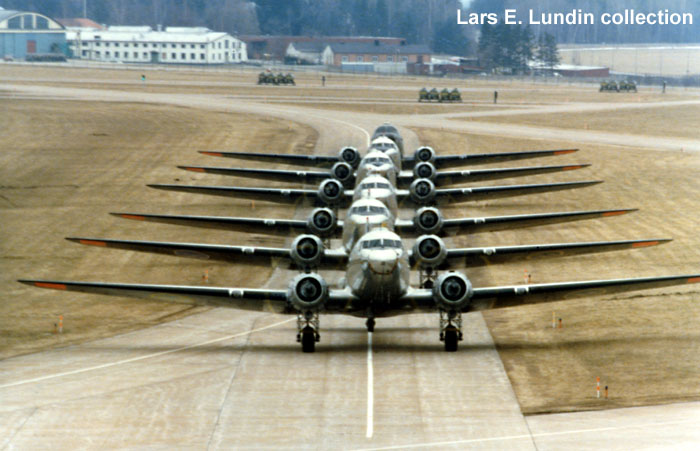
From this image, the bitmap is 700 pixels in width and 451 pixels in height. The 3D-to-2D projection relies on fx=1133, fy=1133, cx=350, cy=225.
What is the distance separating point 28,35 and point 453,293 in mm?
129754

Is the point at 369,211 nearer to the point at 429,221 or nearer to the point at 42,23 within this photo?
the point at 429,221

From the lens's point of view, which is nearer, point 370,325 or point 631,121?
point 370,325

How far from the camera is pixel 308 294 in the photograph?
36.9 metres

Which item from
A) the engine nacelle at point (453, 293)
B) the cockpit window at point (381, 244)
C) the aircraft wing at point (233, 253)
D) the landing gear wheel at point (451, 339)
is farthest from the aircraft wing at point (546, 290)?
the aircraft wing at point (233, 253)

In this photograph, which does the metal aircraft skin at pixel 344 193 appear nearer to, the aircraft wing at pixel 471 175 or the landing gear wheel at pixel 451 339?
the aircraft wing at pixel 471 175

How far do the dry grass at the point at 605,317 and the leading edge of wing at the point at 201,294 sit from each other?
26.4 ft

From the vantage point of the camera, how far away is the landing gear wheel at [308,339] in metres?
38.3

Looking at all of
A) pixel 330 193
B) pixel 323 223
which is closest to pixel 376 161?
pixel 330 193

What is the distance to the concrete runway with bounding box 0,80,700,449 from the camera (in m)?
29.5

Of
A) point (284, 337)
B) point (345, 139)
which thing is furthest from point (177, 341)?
point (345, 139)

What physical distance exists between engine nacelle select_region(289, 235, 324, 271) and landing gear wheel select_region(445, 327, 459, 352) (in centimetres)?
788

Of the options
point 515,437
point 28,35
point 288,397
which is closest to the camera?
point 515,437

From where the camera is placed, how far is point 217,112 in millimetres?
133000

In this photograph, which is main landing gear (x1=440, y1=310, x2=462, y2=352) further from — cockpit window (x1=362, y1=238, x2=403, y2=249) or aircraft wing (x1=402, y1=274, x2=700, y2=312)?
cockpit window (x1=362, y1=238, x2=403, y2=249)
